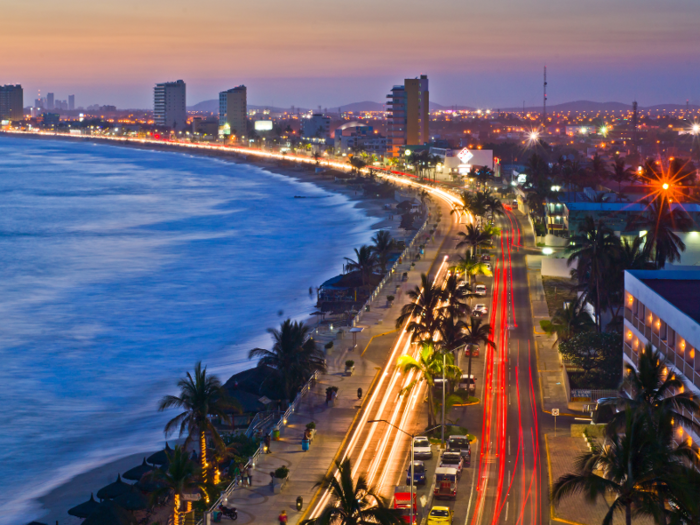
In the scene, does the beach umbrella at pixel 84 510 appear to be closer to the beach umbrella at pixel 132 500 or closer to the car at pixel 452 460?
the beach umbrella at pixel 132 500

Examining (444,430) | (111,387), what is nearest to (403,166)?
(111,387)

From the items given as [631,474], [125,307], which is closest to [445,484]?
[631,474]

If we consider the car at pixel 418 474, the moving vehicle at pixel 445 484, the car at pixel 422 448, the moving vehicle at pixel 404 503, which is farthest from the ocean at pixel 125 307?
the moving vehicle at pixel 445 484

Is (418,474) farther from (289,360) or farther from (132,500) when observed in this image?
(289,360)

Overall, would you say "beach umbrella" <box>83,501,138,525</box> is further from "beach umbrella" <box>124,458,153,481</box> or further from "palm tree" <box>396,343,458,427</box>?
"palm tree" <box>396,343,458,427</box>

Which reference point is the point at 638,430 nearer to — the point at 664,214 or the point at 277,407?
the point at 277,407

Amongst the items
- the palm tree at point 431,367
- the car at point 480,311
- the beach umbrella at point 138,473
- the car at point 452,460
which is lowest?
the beach umbrella at point 138,473
